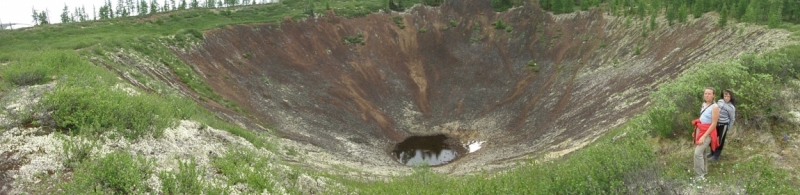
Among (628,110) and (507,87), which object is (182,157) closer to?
(628,110)

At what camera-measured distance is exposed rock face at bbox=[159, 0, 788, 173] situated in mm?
34969

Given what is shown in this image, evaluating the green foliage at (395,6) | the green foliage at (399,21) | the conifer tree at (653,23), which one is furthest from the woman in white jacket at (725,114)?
the green foliage at (395,6)

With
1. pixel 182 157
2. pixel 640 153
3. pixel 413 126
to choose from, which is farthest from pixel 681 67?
pixel 182 157

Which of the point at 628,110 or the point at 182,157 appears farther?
the point at 628,110

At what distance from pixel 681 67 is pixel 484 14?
3838 centimetres

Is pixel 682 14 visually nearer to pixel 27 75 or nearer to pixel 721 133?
pixel 721 133

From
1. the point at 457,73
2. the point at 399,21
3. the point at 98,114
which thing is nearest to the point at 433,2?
the point at 399,21

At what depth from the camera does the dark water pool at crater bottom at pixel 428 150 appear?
38.0m

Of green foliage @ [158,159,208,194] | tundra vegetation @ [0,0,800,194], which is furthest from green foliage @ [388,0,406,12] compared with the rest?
green foliage @ [158,159,208,194]

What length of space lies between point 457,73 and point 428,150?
20203mm

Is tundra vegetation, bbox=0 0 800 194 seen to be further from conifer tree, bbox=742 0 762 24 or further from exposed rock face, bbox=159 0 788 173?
conifer tree, bbox=742 0 762 24

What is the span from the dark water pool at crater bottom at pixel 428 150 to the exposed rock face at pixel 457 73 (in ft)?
4.11

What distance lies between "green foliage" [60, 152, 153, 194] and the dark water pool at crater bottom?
26.7 meters

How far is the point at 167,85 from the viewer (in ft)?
104
